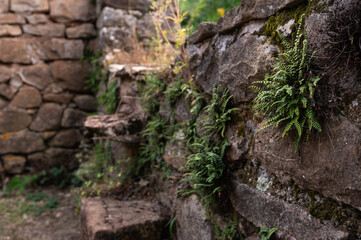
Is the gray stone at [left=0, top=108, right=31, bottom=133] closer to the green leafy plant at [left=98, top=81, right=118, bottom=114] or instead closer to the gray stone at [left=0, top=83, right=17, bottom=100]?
the gray stone at [left=0, top=83, right=17, bottom=100]

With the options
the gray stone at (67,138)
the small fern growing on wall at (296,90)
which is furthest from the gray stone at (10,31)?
the small fern growing on wall at (296,90)

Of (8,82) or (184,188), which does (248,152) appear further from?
(8,82)

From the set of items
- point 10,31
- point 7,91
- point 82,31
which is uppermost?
point 82,31

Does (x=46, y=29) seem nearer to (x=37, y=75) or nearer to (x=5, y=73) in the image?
(x=37, y=75)

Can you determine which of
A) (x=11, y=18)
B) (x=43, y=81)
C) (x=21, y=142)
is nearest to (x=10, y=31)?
(x=11, y=18)

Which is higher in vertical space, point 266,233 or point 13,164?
point 266,233

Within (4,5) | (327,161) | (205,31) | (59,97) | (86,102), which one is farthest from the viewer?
(86,102)

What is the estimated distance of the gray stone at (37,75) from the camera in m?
4.34

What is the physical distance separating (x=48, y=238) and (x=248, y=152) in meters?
2.55

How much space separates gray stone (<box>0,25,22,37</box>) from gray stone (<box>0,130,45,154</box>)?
1.44m

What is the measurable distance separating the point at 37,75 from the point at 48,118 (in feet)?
2.21

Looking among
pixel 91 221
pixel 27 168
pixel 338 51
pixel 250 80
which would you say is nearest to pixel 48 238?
pixel 91 221

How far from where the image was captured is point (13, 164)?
4242mm

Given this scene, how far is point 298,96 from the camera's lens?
113cm
